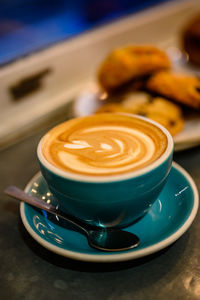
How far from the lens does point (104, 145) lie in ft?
A: 1.50

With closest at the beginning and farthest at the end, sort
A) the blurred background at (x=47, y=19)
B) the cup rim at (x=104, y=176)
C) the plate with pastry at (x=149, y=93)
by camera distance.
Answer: the cup rim at (x=104, y=176)
the plate with pastry at (x=149, y=93)
the blurred background at (x=47, y=19)

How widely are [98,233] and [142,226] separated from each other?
0.21 feet

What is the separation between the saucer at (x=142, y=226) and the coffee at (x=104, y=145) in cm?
9

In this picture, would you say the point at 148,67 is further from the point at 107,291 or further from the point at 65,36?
the point at 107,291

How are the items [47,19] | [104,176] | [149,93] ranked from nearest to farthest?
[104,176] → [149,93] → [47,19]

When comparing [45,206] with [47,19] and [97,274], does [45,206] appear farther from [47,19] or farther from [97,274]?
[47,19]

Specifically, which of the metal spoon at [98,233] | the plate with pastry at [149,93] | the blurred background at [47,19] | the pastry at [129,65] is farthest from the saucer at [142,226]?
the blurred background at [47,19]

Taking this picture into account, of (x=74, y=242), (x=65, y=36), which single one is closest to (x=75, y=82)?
(x=65, y=36)

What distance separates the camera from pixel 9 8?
0.97 meters

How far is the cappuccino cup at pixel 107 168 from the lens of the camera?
0.39 meters

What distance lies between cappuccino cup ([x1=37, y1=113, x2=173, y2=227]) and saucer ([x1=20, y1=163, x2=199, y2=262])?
26mm

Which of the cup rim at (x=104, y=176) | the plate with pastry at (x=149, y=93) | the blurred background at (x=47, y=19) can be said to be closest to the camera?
the cup rim at (x=104, y=176)

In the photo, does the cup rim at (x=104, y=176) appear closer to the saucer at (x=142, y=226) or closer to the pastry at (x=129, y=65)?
the saucer at (x=142, y=226)

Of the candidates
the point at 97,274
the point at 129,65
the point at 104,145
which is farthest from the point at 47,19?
the point at 97,274
